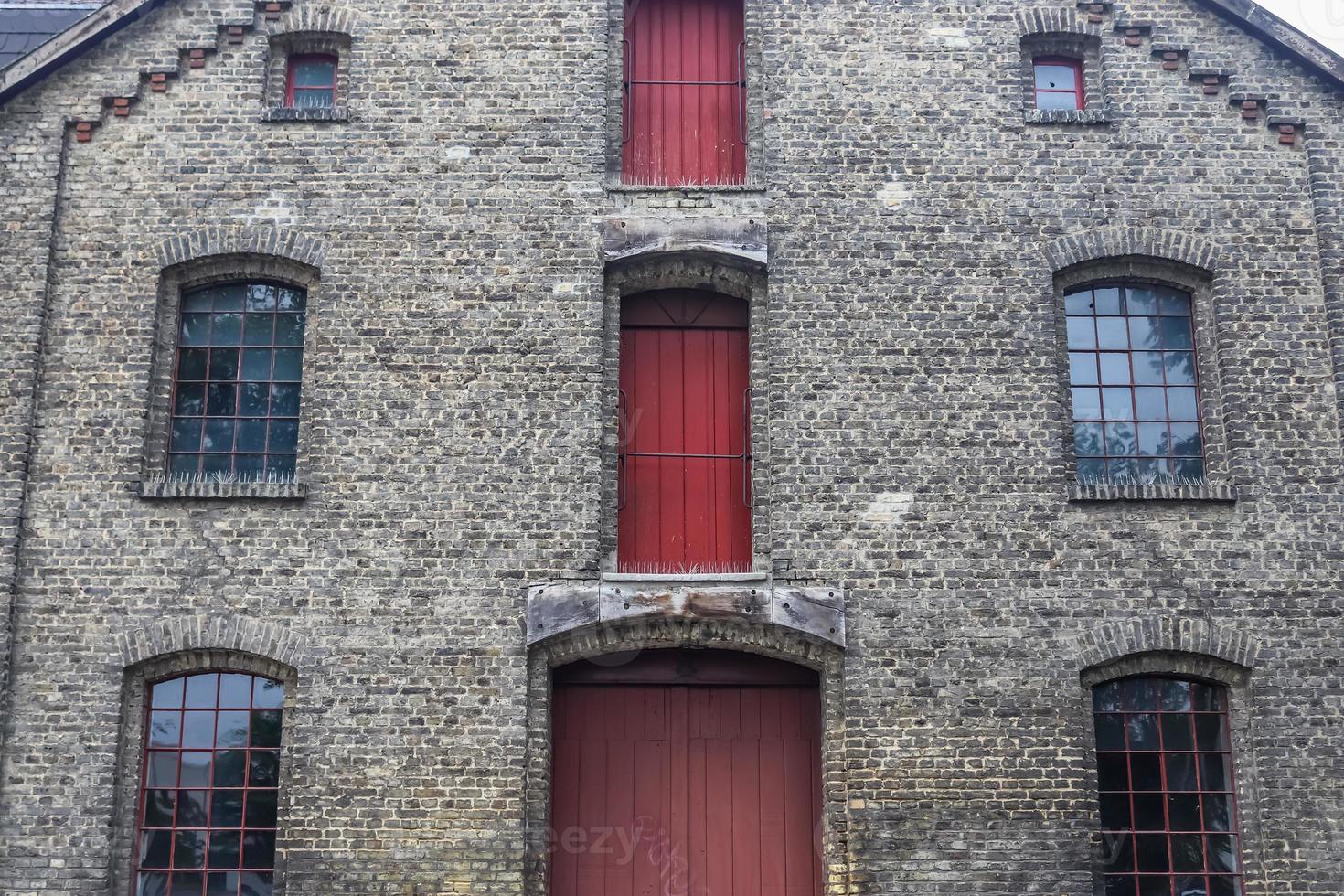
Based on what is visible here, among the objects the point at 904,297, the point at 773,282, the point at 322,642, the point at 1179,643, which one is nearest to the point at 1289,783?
the point at 1179,643

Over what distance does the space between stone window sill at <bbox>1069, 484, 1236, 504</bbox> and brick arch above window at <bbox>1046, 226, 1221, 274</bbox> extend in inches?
73.6

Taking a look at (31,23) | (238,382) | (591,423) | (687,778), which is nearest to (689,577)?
(591,423)

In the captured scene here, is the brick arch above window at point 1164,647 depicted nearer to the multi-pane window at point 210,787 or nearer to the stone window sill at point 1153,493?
the stone window sill at point 1153,493

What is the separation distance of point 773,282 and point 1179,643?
14.0 ft

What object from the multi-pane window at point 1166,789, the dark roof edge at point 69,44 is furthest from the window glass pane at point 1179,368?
the dark roof edge at point 69,44

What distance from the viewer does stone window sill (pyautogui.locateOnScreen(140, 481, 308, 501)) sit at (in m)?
11.4

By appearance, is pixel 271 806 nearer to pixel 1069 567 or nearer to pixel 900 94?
pixel 1069 567

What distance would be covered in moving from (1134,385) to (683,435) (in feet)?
12.3

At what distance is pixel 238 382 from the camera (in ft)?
39.4

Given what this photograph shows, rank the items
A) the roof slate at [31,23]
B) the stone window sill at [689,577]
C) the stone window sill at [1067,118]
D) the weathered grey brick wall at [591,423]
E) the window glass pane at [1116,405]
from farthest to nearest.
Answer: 1. the roof slate at [31,23]
2. the stone window sill at [1067,118]
3. the window glass pane at [1116,405]
4. the stone window sill at [689,577]
5. the weathered grey brick wall at [591,423]

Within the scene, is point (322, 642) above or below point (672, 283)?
below

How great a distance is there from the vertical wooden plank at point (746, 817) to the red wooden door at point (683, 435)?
1483 millimetres

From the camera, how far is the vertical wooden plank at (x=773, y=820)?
1136cm

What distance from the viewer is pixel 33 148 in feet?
40.2
